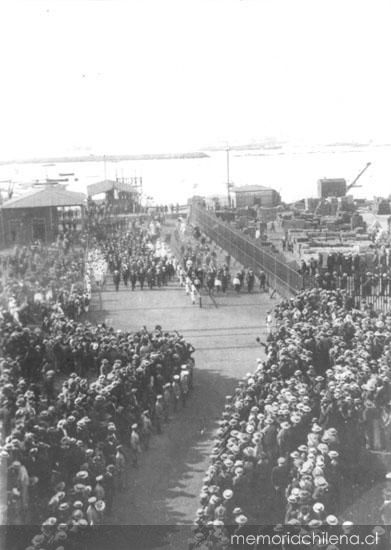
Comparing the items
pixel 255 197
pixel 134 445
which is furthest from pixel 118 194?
pixel 134 445

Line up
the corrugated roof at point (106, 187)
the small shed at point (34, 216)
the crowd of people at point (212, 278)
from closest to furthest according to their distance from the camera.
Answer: the crowd of people at point (212, 278) → the small shed at point (34, 216) → the corrugated roof at point (106, 187)

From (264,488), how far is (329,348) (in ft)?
17.5

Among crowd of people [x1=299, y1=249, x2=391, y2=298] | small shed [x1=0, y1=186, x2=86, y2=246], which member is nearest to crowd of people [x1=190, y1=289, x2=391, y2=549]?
crowd of people [x1=299, y1=249, x2=391, y2=298]

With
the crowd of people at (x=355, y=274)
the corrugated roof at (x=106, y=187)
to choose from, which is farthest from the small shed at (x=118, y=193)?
the crowd of people at (x=355, y=274)

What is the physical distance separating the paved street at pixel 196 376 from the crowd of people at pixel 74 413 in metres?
0.32

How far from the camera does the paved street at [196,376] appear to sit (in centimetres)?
1071

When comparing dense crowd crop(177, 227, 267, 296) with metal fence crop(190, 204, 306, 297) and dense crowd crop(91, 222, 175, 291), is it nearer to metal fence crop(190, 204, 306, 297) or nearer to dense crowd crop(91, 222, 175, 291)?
metal fence crop(190, 204, 306, 297)

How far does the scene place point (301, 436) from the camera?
11062 mm

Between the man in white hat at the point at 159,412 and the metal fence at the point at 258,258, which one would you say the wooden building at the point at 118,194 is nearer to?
the metal fence at the point at 258,258

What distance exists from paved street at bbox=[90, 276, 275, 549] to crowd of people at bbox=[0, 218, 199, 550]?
0.32 metres

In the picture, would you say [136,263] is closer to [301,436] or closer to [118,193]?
[301,436]

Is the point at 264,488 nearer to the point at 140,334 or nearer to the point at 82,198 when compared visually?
the point at 140,334

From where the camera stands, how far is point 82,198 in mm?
36625

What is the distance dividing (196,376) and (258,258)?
10908 mm
